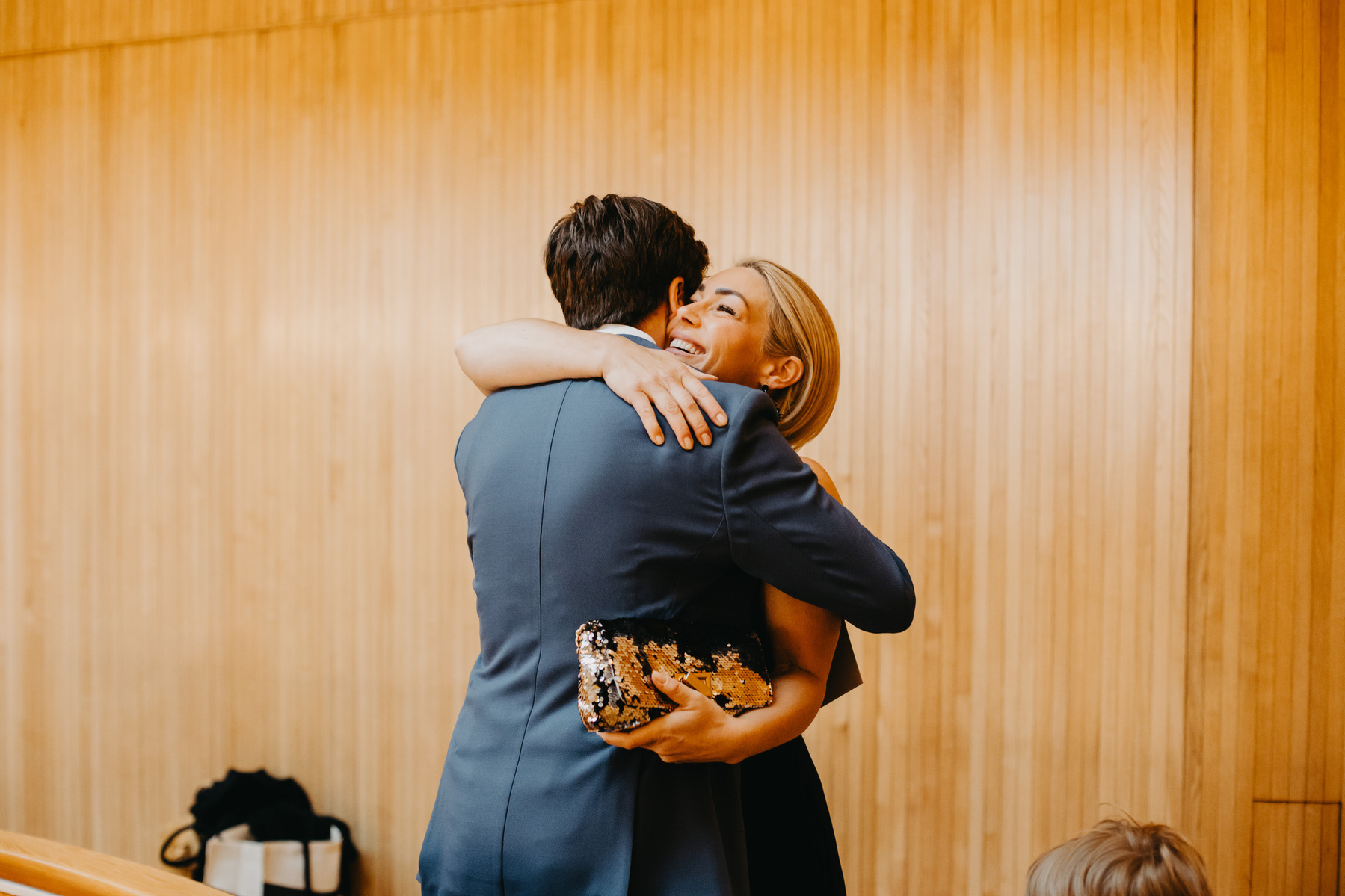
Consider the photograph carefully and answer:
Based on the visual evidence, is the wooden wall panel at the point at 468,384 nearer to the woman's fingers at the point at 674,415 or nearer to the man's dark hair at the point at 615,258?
the man's dark hair at the point at 615,258

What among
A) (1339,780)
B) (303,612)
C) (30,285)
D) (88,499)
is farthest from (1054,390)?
(30,285)

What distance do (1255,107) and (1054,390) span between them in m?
0.87

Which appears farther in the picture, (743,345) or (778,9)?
(778,9)

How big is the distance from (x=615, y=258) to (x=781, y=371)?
325 millimetres

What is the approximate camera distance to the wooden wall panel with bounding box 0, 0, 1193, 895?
2332 mm

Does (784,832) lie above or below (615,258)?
below

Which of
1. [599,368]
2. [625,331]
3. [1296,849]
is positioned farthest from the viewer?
[1296,849]

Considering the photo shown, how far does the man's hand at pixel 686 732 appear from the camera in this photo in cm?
92

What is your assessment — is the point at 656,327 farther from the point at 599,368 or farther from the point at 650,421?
the point at 650,421

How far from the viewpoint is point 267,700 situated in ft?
9.37

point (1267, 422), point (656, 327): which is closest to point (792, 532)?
point (656, 327)

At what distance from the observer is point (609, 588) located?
96 centimetres

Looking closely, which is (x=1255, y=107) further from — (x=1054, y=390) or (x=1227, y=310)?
(x=1054, y=390)

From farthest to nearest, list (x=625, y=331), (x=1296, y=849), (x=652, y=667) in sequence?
1. (x=1296, y=849)
2. (x=625, y=331)
3. (x=652, y=667)
